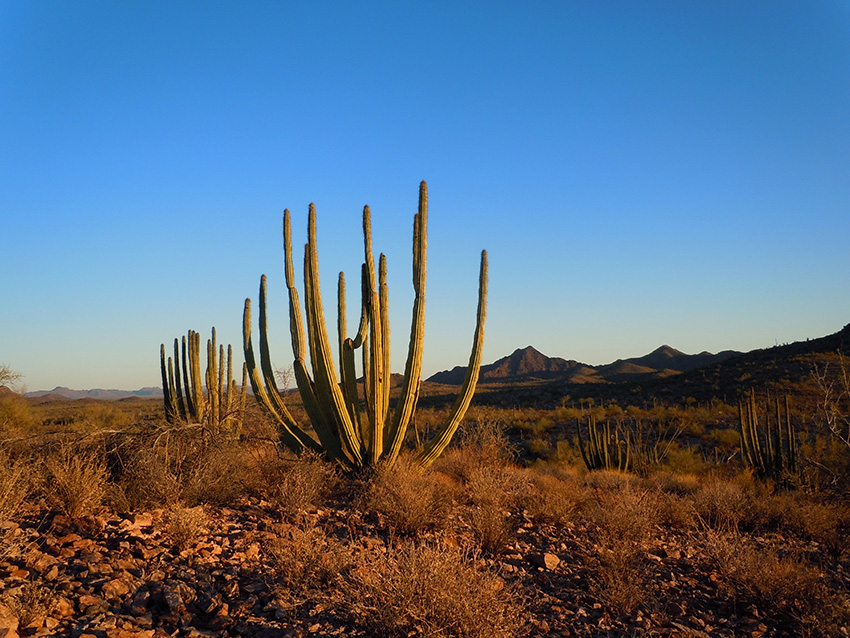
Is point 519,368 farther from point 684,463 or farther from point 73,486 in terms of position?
point 73,486

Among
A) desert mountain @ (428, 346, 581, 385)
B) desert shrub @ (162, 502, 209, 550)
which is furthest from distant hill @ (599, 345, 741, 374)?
desert shrub @ (162, 502, 209, 550)

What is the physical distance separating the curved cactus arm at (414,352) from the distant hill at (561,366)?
Result: 63266 millimetres

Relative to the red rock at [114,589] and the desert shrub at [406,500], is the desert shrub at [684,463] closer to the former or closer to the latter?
the desert shrub at [406,500]

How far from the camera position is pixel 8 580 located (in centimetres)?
398

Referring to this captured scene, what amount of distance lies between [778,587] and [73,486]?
6747 millimetres

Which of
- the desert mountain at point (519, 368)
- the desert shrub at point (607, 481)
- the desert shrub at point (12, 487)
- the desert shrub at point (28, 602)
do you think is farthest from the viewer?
the desert mountain at point (519, 368)

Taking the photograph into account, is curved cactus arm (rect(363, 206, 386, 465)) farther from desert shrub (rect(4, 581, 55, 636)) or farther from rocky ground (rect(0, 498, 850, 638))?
desert shrub (rect(4, 581, 55, 636))

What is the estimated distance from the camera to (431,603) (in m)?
3.98

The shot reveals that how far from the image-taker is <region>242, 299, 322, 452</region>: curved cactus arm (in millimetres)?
8875

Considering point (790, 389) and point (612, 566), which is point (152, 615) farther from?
point (790, 389)

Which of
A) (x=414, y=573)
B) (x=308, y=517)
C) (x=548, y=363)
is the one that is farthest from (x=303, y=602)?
(x=548, y=363)

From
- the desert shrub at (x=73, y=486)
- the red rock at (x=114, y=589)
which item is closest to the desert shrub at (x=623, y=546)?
the red rock at (x=114, y=589)

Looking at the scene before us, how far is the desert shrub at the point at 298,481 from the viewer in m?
6.41

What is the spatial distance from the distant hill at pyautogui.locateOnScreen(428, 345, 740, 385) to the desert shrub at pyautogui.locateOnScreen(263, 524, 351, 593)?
6647 centimetres
